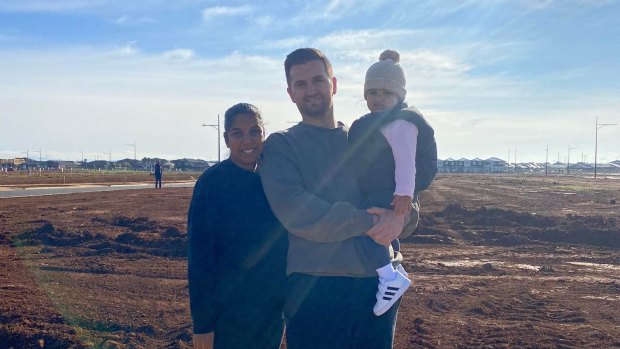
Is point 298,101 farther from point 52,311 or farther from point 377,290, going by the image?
point 52,311

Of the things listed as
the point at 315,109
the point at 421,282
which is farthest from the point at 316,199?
the point at 421,282

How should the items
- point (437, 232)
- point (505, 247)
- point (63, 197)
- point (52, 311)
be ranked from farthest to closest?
point (63, 197) → point (437, 232) → point (505, 247) → point (52, 311)

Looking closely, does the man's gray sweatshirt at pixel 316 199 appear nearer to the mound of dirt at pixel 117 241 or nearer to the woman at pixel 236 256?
the woman at pixel 236 256

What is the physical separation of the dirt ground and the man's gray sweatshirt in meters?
3.99

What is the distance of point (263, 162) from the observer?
9.42ft

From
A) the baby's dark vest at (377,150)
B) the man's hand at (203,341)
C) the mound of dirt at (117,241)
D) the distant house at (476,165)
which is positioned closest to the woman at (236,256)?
the man's hand at (203,341)

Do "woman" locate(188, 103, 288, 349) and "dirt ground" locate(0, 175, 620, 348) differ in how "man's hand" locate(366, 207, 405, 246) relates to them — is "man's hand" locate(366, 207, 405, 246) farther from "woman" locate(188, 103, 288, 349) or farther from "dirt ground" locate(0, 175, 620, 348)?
"dirt ground" locate(0, 175, 620, 348)

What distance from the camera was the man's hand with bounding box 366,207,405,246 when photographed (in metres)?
2.64

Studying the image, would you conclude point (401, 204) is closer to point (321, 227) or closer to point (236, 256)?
point (321, 227)

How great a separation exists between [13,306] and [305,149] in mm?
6072

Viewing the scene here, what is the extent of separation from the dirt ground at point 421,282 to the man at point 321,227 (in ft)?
12.7

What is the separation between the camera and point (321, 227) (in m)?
2.56

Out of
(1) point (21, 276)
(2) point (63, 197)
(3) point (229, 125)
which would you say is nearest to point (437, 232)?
(1) point (21, 276)

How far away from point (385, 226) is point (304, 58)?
93 cm
